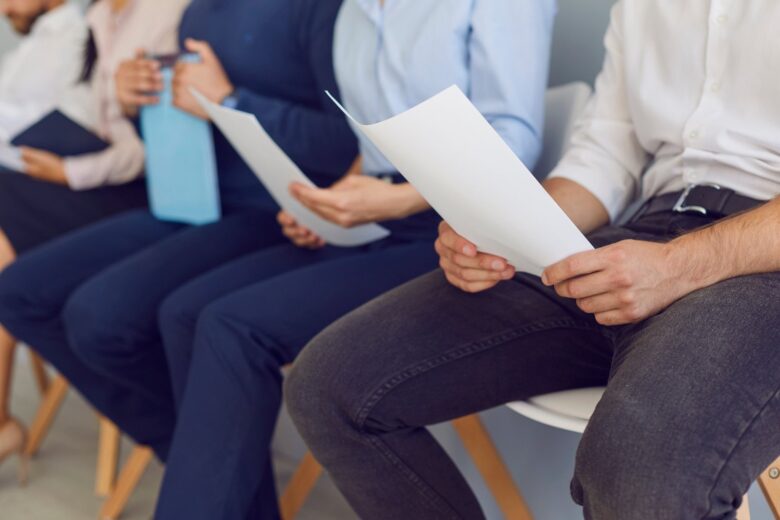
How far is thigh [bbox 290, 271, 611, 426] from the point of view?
104 centimetres

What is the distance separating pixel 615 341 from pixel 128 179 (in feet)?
4.36

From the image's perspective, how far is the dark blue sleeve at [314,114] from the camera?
161 centimetres

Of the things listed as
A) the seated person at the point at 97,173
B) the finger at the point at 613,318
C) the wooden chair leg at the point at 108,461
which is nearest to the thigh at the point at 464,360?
the finger at the point at 613,318

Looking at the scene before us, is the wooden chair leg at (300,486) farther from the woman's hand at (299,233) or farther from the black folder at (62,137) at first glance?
the black folder at (62,137)

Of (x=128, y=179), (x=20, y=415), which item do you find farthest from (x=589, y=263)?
(x=20, y=415)

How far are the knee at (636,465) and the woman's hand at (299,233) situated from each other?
2.54 feet

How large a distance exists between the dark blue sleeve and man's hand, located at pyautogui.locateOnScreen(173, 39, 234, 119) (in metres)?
0.04

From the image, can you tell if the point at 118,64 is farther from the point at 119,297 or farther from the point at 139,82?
the point at 119,297

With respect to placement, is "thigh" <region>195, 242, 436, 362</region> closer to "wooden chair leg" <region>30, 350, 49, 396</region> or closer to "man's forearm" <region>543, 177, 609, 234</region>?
"man's forearm" <region>543, 177, 609, 234</region>

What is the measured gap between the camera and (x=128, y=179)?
203cm

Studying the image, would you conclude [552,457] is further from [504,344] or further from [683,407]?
[683,407]

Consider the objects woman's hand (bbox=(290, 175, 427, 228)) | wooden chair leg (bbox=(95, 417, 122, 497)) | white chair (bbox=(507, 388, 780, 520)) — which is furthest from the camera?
wooden chair leg (bbox=(95, 417, 122, 497))

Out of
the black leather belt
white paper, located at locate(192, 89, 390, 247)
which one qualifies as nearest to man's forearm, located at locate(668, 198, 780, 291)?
the black leather belt

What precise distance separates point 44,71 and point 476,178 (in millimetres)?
1632
